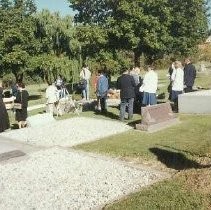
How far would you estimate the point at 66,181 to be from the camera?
9.79m

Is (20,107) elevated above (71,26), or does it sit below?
below

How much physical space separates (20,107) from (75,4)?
25.3 meters

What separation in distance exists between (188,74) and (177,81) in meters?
1.39

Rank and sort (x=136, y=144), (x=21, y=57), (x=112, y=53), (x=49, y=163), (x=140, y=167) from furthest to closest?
(x=112, y=53), (x=21, y=57), (x=136, y=144), (x=49, y=163), (x=140, y=167)

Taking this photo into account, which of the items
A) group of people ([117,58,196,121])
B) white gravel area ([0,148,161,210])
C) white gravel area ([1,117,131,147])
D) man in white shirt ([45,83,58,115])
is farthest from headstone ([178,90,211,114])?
white gravel area ([0,148,161,210])

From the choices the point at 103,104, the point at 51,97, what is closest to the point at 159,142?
the point at 103,104

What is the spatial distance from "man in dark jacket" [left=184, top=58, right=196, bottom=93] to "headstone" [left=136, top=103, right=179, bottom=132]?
153 inches

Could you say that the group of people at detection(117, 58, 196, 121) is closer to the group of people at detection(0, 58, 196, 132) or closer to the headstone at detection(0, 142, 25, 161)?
the group of people at detection(0, 58, 196, 132)

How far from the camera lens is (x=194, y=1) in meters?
40.3

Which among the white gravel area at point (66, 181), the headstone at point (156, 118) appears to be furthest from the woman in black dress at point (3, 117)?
the headstone at point (156, 118)

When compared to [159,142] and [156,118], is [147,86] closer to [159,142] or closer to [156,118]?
[156,118]

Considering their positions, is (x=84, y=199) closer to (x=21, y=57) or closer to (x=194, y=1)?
(x=21, y=57)

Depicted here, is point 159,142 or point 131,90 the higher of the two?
point 131,90

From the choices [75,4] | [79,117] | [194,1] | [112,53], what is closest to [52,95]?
[79,117]
